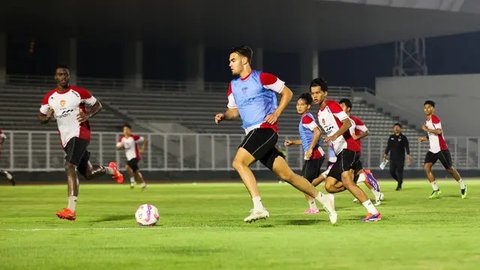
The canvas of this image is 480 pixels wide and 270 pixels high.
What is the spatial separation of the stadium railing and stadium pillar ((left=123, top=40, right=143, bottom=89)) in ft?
36.5

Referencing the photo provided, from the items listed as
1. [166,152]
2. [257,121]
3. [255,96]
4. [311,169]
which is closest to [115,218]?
[257,121]

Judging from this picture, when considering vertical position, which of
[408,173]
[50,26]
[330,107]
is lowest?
[408,173]

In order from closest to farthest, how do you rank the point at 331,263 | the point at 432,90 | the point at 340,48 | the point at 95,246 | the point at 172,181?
the point at 331,263 → the point at 95,246 → the point at 172,181 → the point at 432,90 → the point at 340,48

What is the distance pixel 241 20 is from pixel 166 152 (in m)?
10.5

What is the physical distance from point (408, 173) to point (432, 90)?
10.9 m

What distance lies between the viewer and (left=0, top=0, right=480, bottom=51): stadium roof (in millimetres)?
50875

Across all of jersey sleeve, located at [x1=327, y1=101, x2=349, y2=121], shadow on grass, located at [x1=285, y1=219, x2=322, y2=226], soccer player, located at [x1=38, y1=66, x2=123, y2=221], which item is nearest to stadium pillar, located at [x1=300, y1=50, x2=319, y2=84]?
soccer player, located at [x1=38, y1=66, x2=123, y2=221]

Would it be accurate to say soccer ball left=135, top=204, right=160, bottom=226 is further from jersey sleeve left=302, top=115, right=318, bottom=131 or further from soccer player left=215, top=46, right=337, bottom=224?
jersey sleeve left=302, top=115, right=318, bottom=131

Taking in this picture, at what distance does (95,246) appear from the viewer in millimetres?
11438

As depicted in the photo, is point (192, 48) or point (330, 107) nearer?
point (330, 107)

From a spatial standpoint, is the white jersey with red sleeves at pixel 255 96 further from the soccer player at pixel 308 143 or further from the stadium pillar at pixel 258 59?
the stadium pillar at pixel 258 59

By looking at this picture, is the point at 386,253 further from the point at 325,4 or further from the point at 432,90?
the point at 432,90

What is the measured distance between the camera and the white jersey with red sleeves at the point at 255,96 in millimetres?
14219

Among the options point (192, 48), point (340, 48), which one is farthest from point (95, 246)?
point (340, 48)
